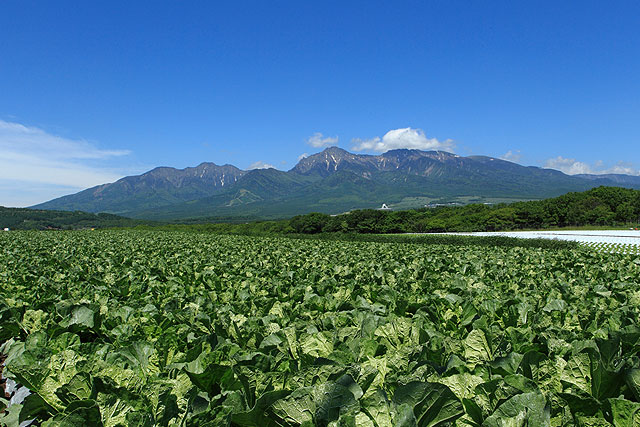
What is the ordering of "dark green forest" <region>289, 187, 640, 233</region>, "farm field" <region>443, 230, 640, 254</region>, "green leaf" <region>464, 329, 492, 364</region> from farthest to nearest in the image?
"dark green forest" <region>289, 187, 640, 233</region> < "farm field" <region>443, 230, 640, 254</region> < "green leaf" <region>464, 329, 492, 364</region>

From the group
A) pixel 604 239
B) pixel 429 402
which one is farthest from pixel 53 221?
pixel 429 402

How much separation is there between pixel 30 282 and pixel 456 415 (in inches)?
344

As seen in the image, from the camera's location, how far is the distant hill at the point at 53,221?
12238cm

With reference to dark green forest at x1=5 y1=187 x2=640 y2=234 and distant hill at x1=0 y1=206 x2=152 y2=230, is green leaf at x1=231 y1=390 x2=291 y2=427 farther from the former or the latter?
distant hill at x1=0 y1=206 x2=152 y2=230

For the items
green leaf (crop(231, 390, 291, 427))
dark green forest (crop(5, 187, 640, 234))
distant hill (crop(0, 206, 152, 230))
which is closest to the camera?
green leaf (crop(231, 390, 291, 427))

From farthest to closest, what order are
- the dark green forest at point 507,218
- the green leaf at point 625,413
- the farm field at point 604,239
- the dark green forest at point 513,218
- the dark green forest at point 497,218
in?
the dark green forest at point 513,218
the dark green forest at point 507,218
the dark green forest at point 497,218
the farm field at point 604,239
the green leaf at point 625,413

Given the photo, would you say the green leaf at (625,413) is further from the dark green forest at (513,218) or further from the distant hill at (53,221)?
the distant hill at (53,221)

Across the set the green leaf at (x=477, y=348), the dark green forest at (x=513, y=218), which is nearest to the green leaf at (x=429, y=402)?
the green leaf at (x=477, y=348)

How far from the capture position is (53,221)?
133750 mm

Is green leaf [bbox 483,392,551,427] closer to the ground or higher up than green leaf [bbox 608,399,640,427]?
higher up

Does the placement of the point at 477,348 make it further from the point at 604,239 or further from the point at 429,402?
the point at 604,239

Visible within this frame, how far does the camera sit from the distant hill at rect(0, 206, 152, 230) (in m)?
122

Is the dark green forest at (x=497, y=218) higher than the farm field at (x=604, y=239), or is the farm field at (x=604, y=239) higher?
the dark green forest at (x=497, y=218)

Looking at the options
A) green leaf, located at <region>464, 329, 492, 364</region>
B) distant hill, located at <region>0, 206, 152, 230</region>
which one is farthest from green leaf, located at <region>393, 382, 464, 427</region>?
distant hill, located at <region>0, 206, 152, 230</region>
